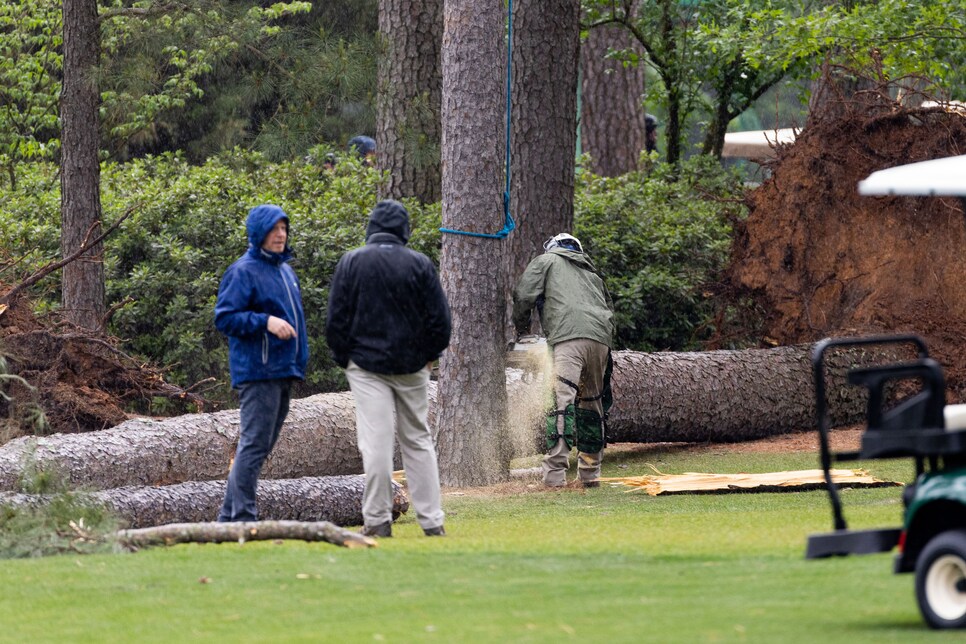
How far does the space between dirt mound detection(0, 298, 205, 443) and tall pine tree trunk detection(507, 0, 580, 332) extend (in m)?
4.30

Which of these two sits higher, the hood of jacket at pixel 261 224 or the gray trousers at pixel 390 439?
the hood of jacket at pixel 261 224

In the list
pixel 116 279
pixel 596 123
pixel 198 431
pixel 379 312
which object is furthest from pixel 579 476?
pixel 596 123

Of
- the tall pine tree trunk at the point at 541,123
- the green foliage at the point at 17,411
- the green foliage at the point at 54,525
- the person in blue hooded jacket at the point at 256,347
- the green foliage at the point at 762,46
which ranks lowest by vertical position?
the green foliage at the point at 54,525

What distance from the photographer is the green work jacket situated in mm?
12125

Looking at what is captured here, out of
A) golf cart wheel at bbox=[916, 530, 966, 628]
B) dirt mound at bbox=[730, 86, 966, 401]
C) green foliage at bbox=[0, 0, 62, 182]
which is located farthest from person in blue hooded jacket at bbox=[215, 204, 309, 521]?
green foliage at bbox=[0, 0, 62, 182]

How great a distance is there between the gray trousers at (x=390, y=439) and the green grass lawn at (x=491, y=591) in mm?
234

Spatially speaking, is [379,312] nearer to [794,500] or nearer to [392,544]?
[392,544]

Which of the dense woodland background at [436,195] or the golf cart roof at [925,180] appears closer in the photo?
the golf cart roof at [925,180]

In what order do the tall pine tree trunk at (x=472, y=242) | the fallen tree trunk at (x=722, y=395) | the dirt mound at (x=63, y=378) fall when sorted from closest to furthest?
the dirt mound at (x=63, y=378)
the tall pine tree trunk at (x=472, y=242)
the fallen tree trunk at (x=722, y=395)

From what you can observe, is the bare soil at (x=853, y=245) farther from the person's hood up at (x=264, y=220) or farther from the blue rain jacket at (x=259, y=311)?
the person's hood up at (x=264, y=220)

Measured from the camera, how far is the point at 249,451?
876 cm

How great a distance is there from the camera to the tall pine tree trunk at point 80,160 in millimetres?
14531

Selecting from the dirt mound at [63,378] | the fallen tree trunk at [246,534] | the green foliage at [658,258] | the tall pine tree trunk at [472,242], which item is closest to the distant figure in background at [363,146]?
the green foliage at [658,258]

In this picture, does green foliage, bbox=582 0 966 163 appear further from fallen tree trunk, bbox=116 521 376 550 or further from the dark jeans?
fallen tree trunk, bbox=116 521 376 550
